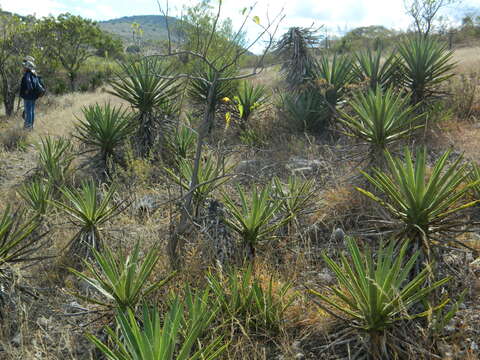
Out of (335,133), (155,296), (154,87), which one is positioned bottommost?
(155,296)

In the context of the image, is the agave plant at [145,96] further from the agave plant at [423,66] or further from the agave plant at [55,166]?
the agave plant at [423,66]

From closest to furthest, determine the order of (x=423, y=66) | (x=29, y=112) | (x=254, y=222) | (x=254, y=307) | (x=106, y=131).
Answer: (x=254, y=307)
(x=254, y=222)
(x=106, y=131)
(x=423, y=66)
(x=29, y=112)

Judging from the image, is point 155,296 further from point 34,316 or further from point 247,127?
point 247,127

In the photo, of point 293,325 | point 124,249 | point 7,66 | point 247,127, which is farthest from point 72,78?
point 293,325

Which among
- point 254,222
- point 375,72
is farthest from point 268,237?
point 375,72

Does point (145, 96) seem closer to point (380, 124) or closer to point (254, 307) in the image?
point (380, 124)

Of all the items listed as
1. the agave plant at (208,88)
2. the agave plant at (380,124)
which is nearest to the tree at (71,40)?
the agave plant at (208,88)

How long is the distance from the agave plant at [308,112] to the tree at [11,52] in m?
10.6

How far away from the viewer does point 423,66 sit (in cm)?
620

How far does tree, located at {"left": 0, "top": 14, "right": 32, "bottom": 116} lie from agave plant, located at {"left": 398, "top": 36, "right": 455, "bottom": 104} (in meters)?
12.3

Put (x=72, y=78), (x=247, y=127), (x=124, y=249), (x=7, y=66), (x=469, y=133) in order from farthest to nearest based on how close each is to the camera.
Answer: (x=72, y=78) → (x=7, y=66) → (x=247, y=127) → (x=469, y=133) → (x=124, y=249)

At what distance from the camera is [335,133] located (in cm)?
669

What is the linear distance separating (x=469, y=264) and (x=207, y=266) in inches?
77.2

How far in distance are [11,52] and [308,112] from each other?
12.1 meters
